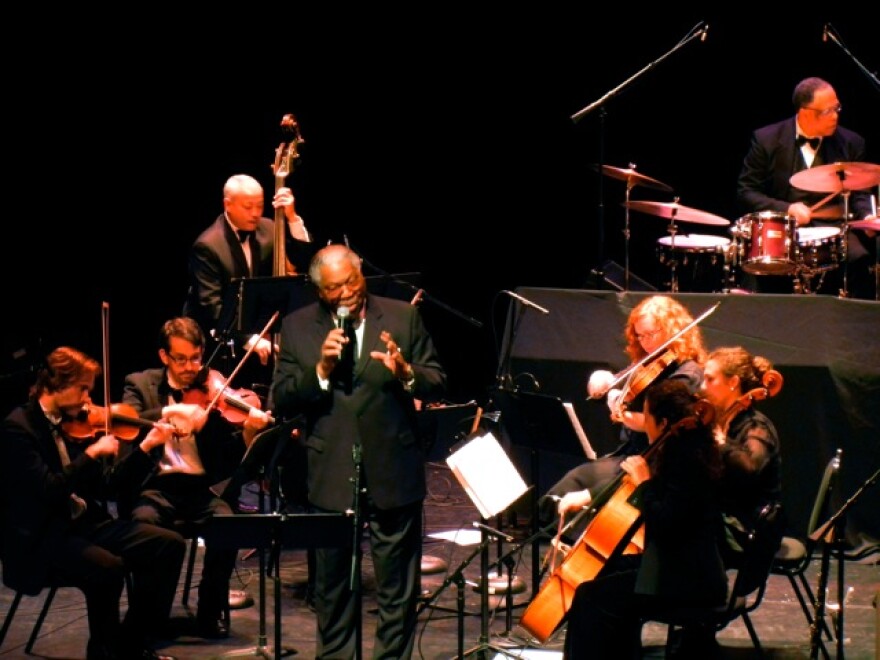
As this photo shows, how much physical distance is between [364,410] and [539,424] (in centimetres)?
108

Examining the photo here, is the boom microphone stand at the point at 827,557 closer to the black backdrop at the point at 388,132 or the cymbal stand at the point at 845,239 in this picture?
the cymbal stand at the point at 845,239

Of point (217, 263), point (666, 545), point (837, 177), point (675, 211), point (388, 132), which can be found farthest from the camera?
point (388, 132)

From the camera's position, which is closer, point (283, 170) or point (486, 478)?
point (486, 478)

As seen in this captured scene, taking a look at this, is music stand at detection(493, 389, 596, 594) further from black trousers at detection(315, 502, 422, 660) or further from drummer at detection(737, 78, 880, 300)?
drummer at detection(737, 78, 880, 300)

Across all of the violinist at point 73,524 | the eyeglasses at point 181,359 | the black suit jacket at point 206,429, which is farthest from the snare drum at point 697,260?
the violinist at point 73,524

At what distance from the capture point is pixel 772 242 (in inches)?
313

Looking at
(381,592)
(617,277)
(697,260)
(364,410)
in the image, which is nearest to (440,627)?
(381,592)

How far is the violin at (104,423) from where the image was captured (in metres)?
5.73

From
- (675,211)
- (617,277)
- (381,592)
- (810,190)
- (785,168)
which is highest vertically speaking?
(785,168)

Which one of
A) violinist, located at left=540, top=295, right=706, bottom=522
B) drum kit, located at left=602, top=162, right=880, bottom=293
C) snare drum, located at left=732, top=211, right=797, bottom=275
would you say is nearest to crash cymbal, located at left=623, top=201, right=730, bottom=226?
drum kit, located at left=602, top=162, right=880, bottom=293

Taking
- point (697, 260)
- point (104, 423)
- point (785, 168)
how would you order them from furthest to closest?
point (697, 260) < point (785, 168) < point (104, 423)

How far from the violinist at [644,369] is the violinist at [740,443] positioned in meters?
0.29

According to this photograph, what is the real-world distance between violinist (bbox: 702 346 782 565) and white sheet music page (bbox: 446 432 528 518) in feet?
3.09

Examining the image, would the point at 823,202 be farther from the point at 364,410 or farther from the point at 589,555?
the point at 364,410
